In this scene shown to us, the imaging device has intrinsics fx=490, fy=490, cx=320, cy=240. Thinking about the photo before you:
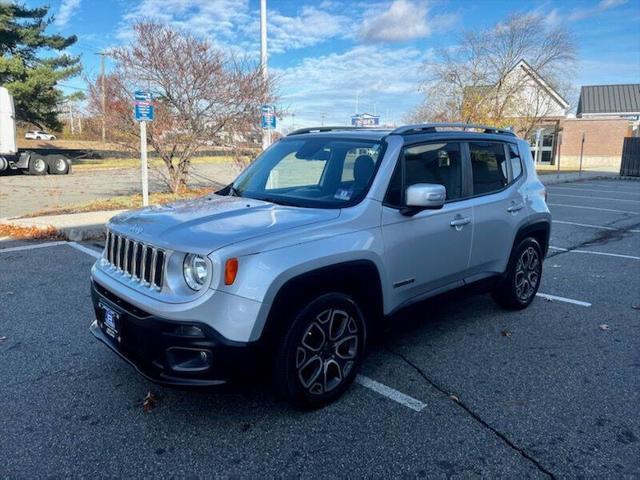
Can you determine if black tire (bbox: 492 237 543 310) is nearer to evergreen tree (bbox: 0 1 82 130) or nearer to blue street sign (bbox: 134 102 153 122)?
blue street sign (bbox: 134 102 153 122)

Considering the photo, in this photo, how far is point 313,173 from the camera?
13.9 feet

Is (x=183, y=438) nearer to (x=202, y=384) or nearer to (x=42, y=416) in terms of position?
(x=202, y=384)

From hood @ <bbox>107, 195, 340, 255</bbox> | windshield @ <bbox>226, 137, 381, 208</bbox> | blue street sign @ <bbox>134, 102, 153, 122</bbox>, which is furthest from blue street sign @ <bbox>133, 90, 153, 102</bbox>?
hood @ <bbox>107, 195, 340, 255</bbox>

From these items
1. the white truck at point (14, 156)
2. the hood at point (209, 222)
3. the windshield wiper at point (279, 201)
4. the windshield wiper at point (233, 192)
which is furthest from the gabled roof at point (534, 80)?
the hood at point (209, 222)

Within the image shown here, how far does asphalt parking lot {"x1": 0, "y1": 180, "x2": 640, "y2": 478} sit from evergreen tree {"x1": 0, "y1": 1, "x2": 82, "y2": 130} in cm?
3001

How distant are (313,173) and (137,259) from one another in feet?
5.62

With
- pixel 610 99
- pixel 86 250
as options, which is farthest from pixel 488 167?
pixel 610 99

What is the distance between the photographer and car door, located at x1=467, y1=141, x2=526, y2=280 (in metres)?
4.36

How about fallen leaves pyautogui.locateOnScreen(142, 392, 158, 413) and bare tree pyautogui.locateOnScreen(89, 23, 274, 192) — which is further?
bare tree pyautogui.locateOnScreen(89, 23, 274, 192)

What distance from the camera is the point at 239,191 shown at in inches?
169

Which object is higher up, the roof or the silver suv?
the roof

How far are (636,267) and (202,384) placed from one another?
22.6 feet

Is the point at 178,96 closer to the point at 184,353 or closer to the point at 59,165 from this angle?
the point at 184,353

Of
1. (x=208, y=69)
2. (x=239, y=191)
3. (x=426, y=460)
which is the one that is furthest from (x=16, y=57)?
(x=426, y=460)
